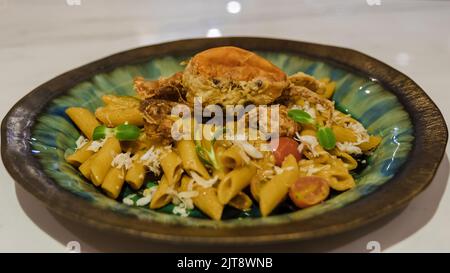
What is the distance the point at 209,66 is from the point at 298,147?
0.52 metres

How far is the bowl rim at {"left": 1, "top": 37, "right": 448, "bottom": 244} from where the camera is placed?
5.54 feet

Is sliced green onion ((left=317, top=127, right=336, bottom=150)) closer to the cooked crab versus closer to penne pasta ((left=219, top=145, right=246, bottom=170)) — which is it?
the cooked crab

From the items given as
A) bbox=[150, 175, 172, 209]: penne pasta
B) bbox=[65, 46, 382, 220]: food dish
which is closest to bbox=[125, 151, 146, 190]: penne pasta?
bbox=[65, 46, 382, 220]: food dish

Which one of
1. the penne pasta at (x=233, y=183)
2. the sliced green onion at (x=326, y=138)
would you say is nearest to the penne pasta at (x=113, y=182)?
the penne pasta at (x=233, y=183)

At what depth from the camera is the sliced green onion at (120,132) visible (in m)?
2.32

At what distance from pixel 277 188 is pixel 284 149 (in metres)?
0.27

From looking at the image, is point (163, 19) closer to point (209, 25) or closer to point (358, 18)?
point (209, 25)

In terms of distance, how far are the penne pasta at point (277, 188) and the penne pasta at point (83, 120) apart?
91 centimetres

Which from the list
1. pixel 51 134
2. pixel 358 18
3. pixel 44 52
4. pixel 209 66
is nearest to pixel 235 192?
pixel 209 66

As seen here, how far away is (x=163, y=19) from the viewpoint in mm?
4184

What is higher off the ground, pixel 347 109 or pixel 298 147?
pixel 347 109

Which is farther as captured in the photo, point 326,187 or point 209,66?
point 209,66

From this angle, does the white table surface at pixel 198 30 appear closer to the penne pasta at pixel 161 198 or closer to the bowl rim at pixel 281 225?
the bowl rim at pixel 281 225

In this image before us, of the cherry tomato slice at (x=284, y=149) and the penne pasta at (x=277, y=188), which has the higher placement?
the cherry tomato slice at (x=284, y=149)
